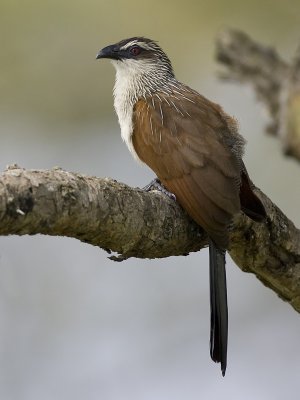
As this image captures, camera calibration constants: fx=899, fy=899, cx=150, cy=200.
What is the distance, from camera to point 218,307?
3805 millimetres

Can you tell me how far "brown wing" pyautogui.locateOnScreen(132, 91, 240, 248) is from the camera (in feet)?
12.0

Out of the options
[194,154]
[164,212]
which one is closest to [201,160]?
[194,154]

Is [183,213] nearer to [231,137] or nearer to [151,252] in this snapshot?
[151,252]

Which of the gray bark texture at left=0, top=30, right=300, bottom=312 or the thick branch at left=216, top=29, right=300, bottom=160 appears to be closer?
the gray bark texture at left=0, top=30, right=300, bottom=312

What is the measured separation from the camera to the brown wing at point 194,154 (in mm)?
3662

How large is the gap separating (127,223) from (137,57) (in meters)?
2.20

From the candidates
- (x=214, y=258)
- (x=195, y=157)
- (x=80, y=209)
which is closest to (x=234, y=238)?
(x=214, y=258)

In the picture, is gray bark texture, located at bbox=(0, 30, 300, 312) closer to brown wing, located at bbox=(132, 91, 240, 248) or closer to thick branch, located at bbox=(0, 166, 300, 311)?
thick branch, located at bbox=(0, 166, 300, 311)

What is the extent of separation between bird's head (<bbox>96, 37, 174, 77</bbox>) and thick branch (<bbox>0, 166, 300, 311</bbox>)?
1.46 m

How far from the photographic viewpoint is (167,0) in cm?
709

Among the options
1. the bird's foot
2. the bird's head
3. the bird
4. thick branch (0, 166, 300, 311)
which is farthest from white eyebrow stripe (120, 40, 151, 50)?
thick branch (0, 166, 300, 311)

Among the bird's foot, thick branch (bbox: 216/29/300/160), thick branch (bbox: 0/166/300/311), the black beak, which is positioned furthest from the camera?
the black beak

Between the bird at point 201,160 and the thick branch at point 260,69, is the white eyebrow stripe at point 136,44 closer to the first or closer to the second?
the bird at point 201,160

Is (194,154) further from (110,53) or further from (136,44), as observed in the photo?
(136,44)
